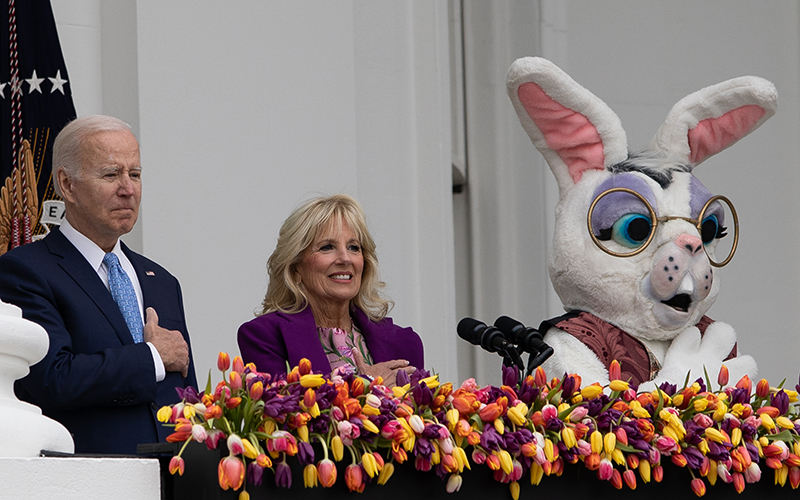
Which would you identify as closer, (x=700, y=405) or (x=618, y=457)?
(x=618, y=457)

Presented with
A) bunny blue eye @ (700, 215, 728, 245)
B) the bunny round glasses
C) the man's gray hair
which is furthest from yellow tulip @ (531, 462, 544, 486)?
bunny blue eye @ (700, 215, 728, 245)

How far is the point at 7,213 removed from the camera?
3.63 m

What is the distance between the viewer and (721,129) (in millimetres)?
3977

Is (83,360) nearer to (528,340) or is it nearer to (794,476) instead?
(528,340)

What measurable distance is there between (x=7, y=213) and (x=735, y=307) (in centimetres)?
404

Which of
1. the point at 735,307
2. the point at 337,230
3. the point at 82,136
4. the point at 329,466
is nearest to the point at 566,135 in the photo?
the point at 337,230

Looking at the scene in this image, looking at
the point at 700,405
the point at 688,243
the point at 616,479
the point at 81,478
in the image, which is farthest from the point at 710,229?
the point at 81,478

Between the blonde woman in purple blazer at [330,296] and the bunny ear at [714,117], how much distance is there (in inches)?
51.3

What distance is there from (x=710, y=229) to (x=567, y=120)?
0.58 metres

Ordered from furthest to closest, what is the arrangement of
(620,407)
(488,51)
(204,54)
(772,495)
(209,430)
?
(488,51)
(204,54)
(772,495)
(620,407)
(209,430)

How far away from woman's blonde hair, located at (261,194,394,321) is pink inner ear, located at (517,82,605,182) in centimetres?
95

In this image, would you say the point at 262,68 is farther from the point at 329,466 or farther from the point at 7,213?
the point at 329,466

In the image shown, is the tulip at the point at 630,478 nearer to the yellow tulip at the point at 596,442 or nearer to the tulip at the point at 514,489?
Answer: the yellow tulip at the point at 596,442

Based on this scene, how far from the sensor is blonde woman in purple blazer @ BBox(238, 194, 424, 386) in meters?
2.95
